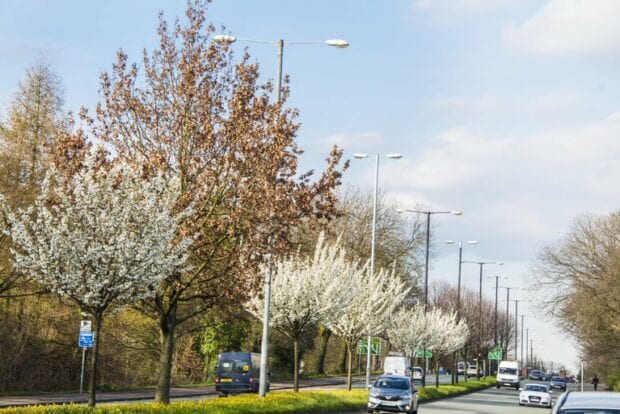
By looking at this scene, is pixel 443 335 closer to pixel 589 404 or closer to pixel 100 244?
pixel 100 244

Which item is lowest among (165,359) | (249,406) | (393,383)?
(249,406)

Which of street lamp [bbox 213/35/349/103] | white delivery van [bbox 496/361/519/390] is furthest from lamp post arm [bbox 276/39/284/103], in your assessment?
white delivery van [bbox 496/361/519/390]

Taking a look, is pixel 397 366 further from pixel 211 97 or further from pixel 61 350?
pixel 211 97

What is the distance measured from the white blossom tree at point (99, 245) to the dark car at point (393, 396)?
619 inches

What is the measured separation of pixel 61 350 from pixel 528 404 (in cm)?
2622

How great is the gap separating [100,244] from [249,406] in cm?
822

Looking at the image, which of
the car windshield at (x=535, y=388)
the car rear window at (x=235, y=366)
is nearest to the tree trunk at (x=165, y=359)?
the car rear window at (x=235, y=366)

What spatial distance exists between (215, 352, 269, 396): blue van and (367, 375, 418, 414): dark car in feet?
27.6

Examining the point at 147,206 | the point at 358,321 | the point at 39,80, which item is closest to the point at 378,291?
the point at 358,321

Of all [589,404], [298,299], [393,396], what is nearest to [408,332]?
[298,299]

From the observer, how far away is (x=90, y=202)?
2194 cm

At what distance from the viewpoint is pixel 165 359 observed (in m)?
26.1

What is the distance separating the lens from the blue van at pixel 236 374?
4450 cm

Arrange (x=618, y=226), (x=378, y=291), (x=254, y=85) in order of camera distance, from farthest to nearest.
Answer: (x=618, y=226) → (x=378, y=291) → (x=254, y=85)
